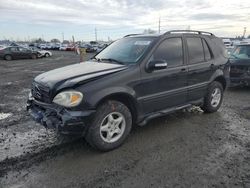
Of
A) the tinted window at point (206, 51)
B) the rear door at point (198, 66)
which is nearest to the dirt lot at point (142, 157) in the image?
the rear door at point (198, 66)

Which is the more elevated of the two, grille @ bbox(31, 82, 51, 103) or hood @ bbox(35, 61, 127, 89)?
hood @ bbox(35, 61, 127, 89)

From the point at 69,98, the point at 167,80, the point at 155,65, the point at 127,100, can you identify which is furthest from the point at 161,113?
the point at 69,98

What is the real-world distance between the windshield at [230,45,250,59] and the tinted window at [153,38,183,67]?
17.1 feet

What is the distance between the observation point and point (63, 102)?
12.9 ft

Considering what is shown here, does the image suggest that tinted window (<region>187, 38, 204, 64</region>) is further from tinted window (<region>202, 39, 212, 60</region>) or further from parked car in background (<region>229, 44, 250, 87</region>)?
parked car in background (<region>229, 44, 250, 87</region>)

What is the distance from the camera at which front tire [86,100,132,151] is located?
4.08 metres

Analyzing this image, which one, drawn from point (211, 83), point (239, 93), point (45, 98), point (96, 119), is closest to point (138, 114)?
point (96, 119)

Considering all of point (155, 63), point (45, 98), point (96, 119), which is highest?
point (155, 63)

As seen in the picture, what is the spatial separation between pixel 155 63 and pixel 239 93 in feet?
17.7

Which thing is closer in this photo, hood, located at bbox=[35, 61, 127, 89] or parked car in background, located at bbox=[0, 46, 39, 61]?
hood, located at bbox=[35, 61, 127, 89]

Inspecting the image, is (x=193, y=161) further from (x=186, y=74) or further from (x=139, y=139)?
(x=186, y=74)

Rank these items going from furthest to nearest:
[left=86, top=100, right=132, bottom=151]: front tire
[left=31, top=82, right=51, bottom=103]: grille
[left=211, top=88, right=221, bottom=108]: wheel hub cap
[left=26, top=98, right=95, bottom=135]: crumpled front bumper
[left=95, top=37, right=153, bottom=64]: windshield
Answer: [left=211, top=88, right=221, bottom=108]: wheel hub cap, [left=95, top=37, right=153, bottom=64]: windshield, [left=31, top=82, right=51, bottom=103]: grille, [left=86, top=100, right=132, bottom=151]: front tire, [left=26, top=98, right=95, bottom=135]: crumpled front bumper

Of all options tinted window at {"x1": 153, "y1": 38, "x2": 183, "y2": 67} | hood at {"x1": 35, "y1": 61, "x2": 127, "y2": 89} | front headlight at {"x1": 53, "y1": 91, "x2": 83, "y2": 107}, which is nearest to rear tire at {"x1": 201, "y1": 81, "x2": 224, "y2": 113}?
tinted window at {"x1": 153, "y1": 38, "x2": 183, "y2": 67}

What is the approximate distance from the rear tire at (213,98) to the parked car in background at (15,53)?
2578 centimetres
